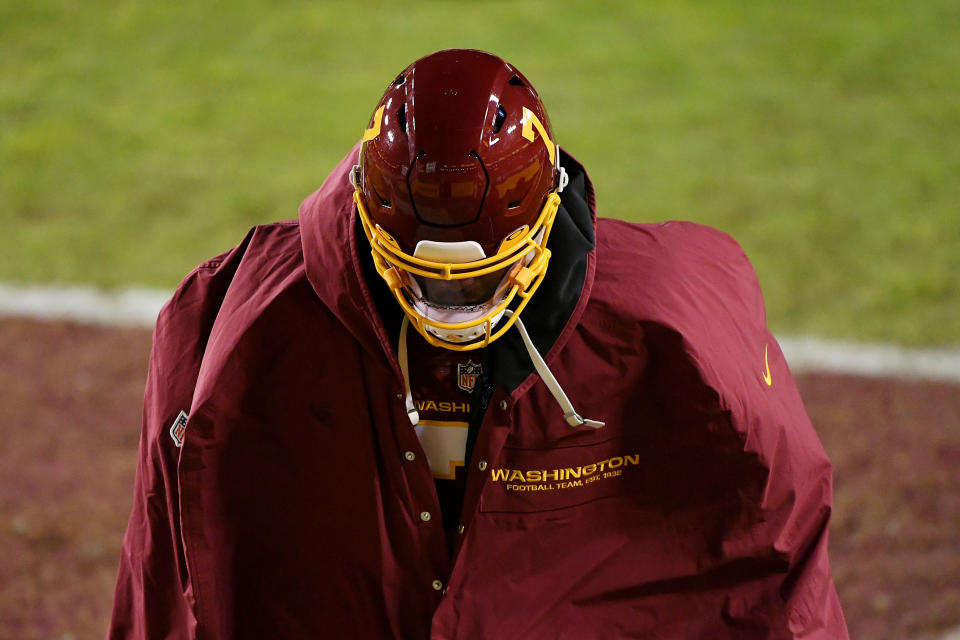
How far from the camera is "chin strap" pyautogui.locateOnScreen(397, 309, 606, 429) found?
7.45 ft

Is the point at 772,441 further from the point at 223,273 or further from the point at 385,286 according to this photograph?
the point at 223,273

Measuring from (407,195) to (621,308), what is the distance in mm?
468

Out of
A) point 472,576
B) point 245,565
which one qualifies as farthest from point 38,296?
point 472,576

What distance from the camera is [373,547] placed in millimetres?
2471

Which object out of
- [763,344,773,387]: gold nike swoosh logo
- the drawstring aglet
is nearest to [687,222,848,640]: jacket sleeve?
[763,344,773,387]: gold nike swoosh logo

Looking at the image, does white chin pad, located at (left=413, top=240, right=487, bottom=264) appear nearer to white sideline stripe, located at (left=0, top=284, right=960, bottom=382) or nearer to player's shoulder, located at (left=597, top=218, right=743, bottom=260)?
player's shoulder, located at (left=597, top=218, right=743, bottom=260)

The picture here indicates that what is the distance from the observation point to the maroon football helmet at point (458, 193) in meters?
2.11

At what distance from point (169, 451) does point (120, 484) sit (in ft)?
6.75

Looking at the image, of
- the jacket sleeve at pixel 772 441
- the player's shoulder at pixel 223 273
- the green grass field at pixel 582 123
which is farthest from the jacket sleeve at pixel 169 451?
the green grass field at pixel 582 123

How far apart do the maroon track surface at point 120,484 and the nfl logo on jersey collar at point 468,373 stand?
6.40 ft

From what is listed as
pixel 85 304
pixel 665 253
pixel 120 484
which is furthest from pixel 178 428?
pixel 85 304

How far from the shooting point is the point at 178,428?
240 cm

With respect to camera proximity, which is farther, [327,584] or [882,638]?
[882,638]

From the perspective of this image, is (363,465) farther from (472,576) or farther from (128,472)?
(128,472)
